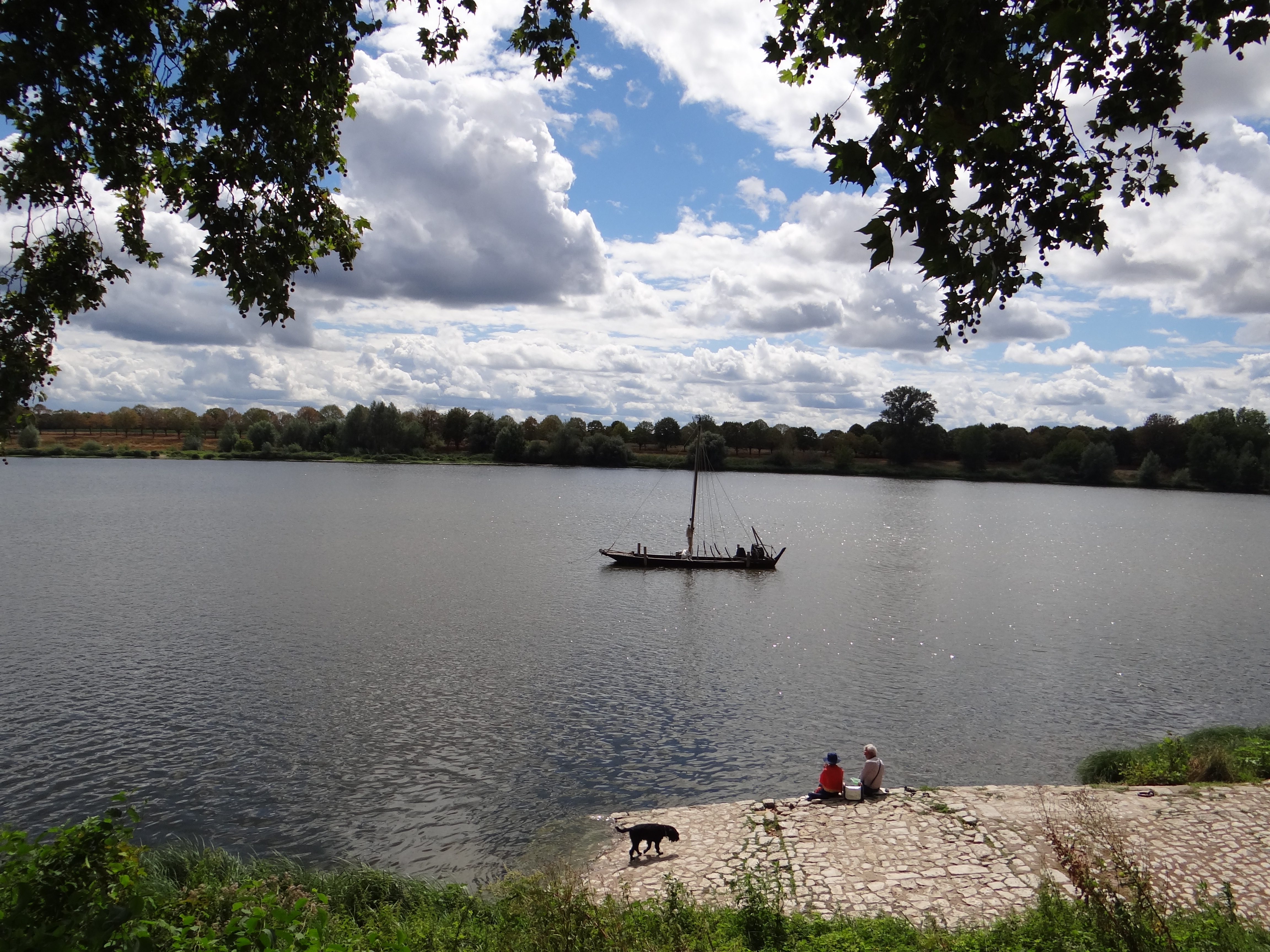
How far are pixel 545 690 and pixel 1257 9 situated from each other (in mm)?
23104

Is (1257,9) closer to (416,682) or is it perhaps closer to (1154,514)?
(416,682)

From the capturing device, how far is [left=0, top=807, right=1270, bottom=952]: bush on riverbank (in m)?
5.52

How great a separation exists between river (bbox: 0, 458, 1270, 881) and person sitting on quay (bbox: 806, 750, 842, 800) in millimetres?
1880

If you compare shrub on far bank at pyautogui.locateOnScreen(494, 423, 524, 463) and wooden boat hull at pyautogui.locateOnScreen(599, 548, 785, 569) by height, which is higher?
shrub on far bank at pyautogui.locateOnScreen(494, 423, 524, 463)

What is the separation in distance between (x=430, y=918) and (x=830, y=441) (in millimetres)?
171972

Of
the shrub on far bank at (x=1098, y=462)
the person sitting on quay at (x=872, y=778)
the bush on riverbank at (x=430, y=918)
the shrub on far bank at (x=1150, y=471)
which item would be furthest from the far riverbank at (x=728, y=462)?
the bush on riverbank at (x=430, y=918)

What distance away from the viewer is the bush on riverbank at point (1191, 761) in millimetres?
15773

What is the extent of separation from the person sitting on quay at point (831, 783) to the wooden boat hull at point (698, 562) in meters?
36.3

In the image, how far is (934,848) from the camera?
12.8 metres

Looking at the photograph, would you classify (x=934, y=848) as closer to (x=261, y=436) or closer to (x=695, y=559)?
(x=695, y=559)

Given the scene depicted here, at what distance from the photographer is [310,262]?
9.01 metres

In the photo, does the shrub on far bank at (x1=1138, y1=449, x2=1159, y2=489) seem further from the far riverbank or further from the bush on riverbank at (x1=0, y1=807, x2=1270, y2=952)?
the bush on riverbank at (x1=0, y1=807, x2=1270, y2=952)

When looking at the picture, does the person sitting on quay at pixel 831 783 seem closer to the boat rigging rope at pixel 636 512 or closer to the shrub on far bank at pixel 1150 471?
the boat rigging rope at pixel 636 512

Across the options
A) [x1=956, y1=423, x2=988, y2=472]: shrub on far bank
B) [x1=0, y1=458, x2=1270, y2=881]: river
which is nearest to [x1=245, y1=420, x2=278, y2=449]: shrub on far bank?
[x1=0, y1=458, x2=1270, y2=881]: river
